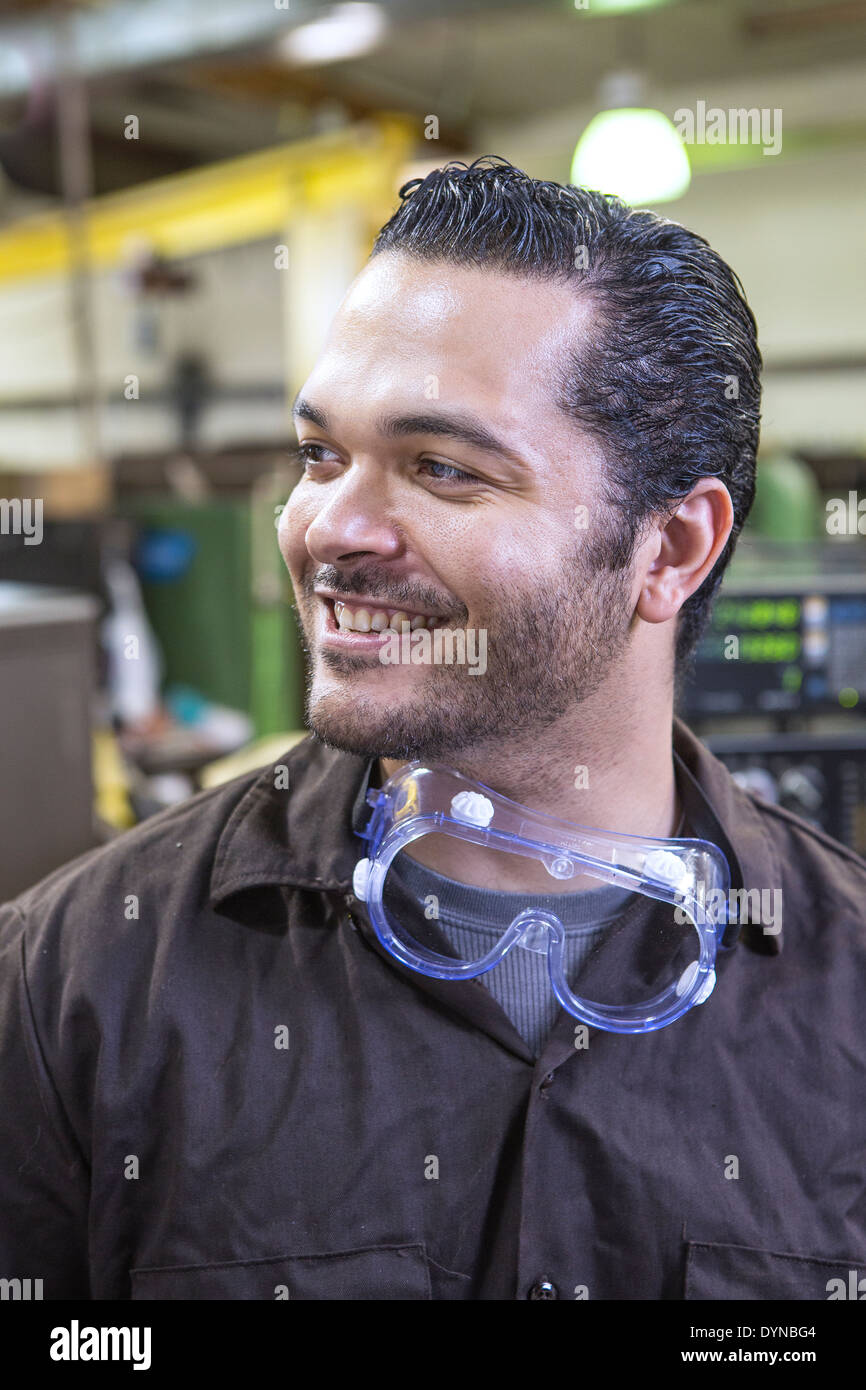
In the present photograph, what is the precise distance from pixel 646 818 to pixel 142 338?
5.61m

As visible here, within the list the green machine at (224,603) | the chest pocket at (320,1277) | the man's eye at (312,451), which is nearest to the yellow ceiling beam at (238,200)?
the green machine at (224,603)

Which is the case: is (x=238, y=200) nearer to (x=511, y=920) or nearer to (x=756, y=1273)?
(x=511, y=920)

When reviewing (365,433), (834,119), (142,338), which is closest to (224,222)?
(142,338)

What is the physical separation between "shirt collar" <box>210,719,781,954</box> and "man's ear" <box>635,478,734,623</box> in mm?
203

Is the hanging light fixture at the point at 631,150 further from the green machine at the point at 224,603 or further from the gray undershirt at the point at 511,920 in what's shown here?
the gray undershirt at the point at 511,920

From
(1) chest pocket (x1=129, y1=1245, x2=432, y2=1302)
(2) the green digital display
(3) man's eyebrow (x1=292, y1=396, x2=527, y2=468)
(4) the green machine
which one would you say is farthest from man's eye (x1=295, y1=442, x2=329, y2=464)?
(4) the green machine

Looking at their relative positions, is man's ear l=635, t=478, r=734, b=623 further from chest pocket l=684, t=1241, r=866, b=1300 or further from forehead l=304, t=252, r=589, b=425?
chest pocket l=684, t=1241, r=866, b=1300

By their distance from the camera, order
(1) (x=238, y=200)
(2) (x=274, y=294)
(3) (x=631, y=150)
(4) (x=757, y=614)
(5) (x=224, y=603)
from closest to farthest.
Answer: (4) (x=757, y=614) → (5) (x=224, y=603) → (3) (x=631, y=150) → (1) (x=238, y=200) → (2) (x=274, y=294)

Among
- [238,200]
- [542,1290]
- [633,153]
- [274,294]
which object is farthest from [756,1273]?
[274,294]

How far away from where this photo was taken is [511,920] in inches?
47.1

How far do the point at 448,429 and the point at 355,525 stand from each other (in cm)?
12
